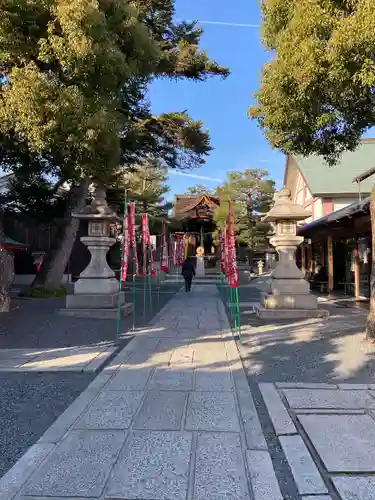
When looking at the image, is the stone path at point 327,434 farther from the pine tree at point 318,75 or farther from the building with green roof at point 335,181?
the building with green roof at point 335,181

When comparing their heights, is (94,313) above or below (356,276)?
below

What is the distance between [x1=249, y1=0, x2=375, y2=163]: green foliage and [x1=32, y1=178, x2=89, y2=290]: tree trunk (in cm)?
986

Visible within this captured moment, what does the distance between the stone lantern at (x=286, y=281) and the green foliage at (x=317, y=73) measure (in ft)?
11.9

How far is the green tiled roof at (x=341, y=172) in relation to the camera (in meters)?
21.0

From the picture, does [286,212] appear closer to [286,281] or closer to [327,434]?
[286,281]

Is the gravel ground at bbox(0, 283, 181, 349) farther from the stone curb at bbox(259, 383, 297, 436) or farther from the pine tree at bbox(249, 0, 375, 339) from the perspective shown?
the pine tree at bbox(249, 0, 375, 339)

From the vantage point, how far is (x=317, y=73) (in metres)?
6.30

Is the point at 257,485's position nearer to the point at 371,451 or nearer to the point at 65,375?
the point at 371,451

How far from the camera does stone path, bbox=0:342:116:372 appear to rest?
19.5 feet

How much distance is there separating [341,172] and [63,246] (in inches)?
606

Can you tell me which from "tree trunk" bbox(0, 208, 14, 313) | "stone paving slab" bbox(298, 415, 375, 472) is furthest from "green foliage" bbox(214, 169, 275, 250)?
"stone paving slab" bbox(298, 415, 375, 472)

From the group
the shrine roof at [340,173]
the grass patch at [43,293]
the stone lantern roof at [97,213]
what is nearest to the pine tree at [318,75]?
the stone lantern roof at [97,213]

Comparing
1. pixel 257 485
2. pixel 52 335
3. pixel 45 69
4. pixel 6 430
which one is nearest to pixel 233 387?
pixel 257 485

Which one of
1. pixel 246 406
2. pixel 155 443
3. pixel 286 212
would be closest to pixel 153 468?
pixel 155 443
